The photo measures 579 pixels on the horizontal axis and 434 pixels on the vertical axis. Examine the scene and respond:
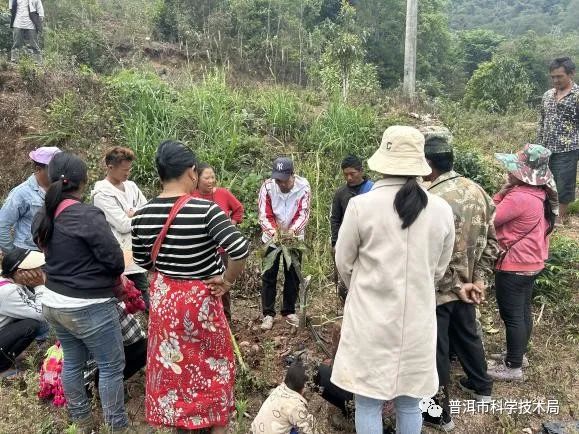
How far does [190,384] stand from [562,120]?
4.61 meters

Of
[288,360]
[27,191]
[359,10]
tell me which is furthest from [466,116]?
[359,10]

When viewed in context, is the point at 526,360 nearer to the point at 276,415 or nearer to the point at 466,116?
the point at 276,415

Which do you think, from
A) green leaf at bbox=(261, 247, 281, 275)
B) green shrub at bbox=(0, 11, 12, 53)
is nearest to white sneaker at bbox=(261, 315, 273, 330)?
green leaf at bbox=(261, 247, 281, 275)

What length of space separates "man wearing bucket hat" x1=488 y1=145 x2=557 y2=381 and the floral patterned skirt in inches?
76.3

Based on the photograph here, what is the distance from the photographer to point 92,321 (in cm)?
262

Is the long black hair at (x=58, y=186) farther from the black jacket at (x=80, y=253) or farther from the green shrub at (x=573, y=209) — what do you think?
the green shrub at (x=573, y=209)

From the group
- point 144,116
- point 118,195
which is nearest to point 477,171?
point 144,116

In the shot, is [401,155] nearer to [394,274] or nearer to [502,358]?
[394,274]

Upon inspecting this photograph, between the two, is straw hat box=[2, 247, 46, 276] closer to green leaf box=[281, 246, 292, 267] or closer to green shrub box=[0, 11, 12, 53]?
green leaf box=[281, 246, 292, 267]

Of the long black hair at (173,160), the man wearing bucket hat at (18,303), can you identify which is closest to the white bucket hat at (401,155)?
the long black hair at (173,160)

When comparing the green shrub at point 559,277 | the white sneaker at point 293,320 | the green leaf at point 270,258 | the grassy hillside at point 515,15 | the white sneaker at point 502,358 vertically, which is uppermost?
the grassy hillside at point 515,15

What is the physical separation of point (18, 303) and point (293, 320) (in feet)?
6.91

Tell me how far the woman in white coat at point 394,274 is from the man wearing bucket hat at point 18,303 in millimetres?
2298

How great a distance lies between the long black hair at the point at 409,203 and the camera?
6.70 feet
